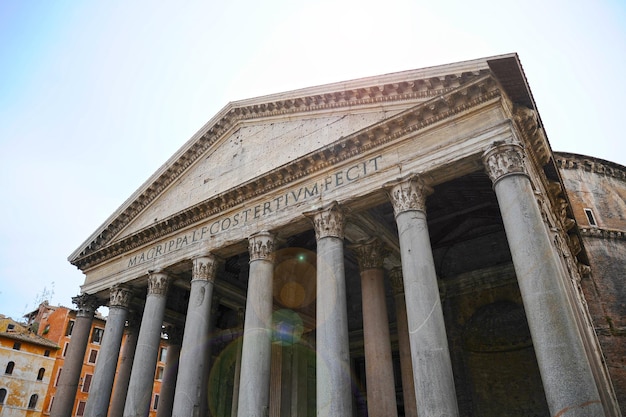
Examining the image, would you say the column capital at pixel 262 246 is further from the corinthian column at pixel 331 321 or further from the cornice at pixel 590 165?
the cornice at pixel 590 165

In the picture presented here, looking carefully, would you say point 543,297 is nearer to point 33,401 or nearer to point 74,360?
point 74,360

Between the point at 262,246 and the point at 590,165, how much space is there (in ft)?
52.4

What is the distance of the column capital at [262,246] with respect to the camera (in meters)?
9.63

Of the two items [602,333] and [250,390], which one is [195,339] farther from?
[602,333]

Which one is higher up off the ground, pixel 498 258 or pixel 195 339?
pixel 498 258

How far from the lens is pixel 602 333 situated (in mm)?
14148

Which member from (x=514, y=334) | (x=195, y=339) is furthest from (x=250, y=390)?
(x=514, y=334)

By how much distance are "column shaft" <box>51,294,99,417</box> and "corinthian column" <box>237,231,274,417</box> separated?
20.5 feet

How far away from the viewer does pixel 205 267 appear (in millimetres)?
10703

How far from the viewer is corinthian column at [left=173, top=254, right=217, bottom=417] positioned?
917 cm

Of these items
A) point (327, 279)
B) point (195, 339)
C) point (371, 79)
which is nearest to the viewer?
point (327, 279)

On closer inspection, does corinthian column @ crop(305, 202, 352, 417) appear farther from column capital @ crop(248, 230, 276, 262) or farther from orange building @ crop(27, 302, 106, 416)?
orange building @ crop(27, 302, 106, 416)

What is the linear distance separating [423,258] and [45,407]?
29.7m

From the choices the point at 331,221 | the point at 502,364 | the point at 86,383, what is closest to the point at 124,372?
the point at 331,221
